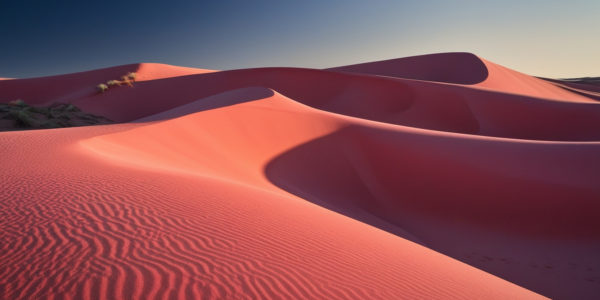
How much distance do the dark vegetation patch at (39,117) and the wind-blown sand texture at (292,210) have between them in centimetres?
577

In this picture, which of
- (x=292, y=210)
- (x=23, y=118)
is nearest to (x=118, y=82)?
(x=23, y=118)

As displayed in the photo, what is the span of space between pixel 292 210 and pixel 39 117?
14.9 metres

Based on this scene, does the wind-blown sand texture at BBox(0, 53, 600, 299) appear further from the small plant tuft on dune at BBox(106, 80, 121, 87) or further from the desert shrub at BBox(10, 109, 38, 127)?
the small plant tuft on dune at BBox(106, 80, 121, 87)

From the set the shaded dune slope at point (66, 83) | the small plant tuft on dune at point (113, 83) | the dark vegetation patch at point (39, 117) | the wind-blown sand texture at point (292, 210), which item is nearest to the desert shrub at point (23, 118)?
the dark vegetation patch at point (39, 117)

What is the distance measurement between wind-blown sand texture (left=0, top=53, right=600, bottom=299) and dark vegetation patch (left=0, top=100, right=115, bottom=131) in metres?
5.77

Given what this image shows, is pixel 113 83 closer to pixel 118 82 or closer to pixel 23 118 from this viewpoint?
pixel 118 82

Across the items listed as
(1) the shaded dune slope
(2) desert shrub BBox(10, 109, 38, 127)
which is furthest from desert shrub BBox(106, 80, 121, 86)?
(2) desert shrub BBox(10, 109, 38, 127)

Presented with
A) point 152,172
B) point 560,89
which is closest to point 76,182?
point 152,172

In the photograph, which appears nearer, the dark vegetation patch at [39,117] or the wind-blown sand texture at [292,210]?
the wind-blown sand texture at [292,210]

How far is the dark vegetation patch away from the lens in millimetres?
11961

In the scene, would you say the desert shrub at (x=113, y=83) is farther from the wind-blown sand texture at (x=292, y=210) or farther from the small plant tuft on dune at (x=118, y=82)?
the wind-blown sand texture at (x=292, y=210)

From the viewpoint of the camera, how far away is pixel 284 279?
2.24 metres

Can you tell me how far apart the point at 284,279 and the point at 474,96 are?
20280 millimetres

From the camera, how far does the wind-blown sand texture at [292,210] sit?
2.22 meters
